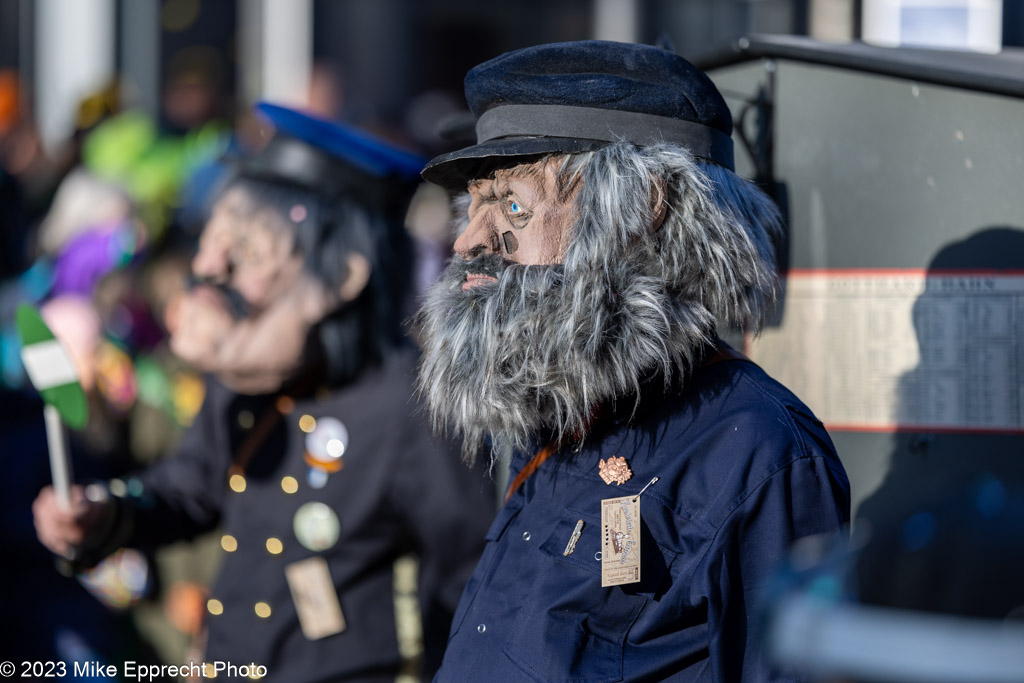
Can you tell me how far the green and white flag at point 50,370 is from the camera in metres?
2.46

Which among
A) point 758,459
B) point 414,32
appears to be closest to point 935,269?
point 758,459

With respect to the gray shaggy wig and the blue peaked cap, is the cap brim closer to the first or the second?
the gray shaggy wig

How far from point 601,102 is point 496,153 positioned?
0.62 feet

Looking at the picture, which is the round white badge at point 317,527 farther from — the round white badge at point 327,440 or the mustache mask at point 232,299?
the mustache mask at point 232,299

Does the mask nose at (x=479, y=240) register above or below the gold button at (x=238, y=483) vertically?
above

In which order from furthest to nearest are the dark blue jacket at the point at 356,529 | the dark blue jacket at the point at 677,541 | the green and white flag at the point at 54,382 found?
the dark blue jacket at the point at 356,529 < the green and white flag at the point at 54,382 < the dark blue jacket at the point at 677,541

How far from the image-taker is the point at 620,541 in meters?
1.53

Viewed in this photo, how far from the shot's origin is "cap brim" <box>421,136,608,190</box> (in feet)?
5.51

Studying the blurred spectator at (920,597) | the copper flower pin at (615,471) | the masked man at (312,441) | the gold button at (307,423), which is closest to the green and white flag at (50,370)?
the masked man at (312,441)

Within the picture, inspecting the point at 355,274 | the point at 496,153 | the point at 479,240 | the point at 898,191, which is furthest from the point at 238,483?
the point at 898,191

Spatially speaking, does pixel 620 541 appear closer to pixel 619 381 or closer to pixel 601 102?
pixel 619 381

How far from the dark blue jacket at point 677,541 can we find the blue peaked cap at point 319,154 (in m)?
1.38

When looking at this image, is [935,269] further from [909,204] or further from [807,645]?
[807,645]

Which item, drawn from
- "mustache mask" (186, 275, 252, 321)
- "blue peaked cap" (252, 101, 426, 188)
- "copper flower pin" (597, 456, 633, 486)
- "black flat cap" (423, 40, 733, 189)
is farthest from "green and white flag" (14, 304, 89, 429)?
"copper flower pin" (597, 456, 633, 486)
